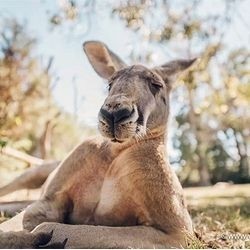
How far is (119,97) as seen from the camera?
9.30 feet

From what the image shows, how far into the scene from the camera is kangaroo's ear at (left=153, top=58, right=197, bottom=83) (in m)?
3.64

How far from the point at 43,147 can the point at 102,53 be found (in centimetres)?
610

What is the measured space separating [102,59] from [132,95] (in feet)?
3.18

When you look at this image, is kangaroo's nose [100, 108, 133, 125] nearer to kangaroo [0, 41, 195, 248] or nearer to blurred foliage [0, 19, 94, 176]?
kangaroo [0, 41, 195, 248]

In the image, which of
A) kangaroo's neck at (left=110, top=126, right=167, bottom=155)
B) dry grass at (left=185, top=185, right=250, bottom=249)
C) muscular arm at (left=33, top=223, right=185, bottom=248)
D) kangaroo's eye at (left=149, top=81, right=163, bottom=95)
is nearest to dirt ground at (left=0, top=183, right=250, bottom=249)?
dry grass at (left=185, top=185, right=250, bottom=249)

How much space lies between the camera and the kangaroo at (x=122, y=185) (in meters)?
2.77

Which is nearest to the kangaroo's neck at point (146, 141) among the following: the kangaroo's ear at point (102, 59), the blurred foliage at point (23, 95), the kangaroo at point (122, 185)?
the kangaroo at point (122, 185)

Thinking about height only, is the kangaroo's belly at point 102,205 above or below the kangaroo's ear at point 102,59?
below

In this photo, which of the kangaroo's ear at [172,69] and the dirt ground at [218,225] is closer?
the dirt ground at [218,225]

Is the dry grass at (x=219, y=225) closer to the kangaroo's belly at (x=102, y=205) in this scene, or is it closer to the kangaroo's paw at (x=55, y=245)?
the kangaroo's belly at (x=102, y=205)

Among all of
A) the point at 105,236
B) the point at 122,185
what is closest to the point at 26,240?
the point at 105,236

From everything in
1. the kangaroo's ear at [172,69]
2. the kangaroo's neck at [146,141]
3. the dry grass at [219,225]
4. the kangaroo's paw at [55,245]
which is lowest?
the dry grass at [219,225]

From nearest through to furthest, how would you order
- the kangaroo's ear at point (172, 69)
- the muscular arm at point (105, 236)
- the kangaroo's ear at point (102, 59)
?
the muscular arm at point (105, 236), the kangaroo's ear at point (172, 69), the kangaroo's ear at point (102, 59)

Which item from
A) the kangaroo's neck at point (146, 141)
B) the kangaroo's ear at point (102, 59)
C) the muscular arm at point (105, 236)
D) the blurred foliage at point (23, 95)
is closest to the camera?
the muscular arm at point (105, 236)
